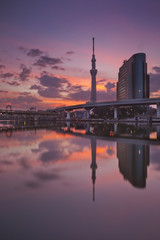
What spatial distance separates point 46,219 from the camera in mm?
4391

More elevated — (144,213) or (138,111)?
(138,111)

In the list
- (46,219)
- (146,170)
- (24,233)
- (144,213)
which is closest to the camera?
(24,233)

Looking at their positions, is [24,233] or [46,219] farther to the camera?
[46,219]

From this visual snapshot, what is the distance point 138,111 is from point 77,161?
15902 centimetres

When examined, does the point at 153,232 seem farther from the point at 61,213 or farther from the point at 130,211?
the point at 61,213

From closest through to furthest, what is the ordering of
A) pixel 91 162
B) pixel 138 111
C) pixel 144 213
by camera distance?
pixel 144 213, pixel 91 162, pixel 138 111

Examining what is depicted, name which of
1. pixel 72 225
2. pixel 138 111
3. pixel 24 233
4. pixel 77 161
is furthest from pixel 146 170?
pixel 138 111

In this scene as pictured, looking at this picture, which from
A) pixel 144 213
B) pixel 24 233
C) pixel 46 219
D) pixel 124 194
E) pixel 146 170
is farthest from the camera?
pixel 146 170

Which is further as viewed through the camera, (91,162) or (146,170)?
(91,162)

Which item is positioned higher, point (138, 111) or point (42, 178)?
point (138, 111)

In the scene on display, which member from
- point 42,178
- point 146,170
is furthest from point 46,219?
point 146,170

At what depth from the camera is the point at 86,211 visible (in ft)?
15.6

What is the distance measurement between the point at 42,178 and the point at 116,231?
445 centimetres

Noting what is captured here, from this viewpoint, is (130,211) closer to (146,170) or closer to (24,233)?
(24,233)
